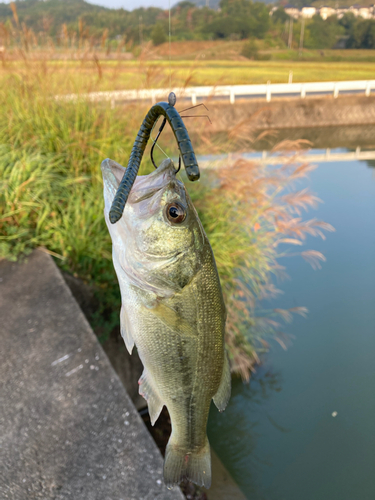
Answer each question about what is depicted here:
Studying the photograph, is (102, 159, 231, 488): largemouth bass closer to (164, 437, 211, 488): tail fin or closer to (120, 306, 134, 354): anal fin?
(120, 306, 134, 354): anal fin

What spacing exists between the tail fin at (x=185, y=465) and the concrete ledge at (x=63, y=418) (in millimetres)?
814

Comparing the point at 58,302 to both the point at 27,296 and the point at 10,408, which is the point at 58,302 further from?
the point at 10,408

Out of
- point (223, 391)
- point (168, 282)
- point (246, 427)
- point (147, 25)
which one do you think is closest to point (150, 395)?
point (223, 391)

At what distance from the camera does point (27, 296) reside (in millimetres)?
3027

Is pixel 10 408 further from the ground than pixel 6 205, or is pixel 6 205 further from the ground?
pixel 6 205

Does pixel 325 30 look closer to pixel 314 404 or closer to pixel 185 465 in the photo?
pixel 314 404

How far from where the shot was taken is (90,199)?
148 inches

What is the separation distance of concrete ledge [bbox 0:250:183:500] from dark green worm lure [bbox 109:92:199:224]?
5.91 ft

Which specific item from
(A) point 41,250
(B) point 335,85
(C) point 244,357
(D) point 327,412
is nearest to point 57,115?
(A) point 41,250

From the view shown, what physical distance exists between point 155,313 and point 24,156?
355cm

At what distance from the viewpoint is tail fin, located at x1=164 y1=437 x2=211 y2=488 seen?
3.93 ft

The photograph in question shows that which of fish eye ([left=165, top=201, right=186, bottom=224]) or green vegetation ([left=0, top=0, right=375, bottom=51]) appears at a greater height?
green vegetation ([left=0, top=0, right=375, bottom=51])

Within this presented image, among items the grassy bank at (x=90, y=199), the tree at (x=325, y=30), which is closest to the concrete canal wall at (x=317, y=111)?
the tree at (x=325, y=30)

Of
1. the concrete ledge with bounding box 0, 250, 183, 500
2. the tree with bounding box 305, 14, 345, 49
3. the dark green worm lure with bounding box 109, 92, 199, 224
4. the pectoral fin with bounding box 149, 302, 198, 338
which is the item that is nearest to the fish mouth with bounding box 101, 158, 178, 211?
the dark green worm lure with bounding box 109, 92, 199, 224
